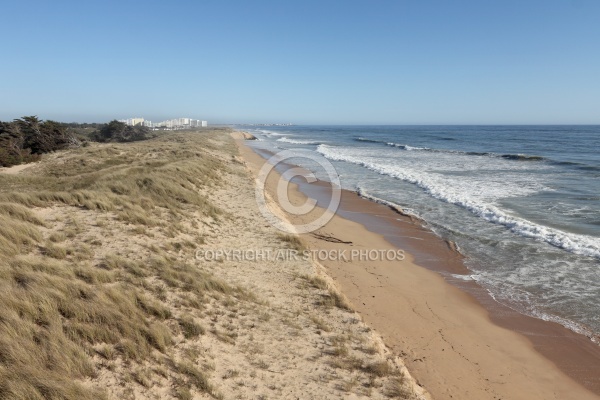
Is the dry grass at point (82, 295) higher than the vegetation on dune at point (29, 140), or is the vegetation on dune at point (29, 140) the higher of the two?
the vegetation on dune at point (29, 140)

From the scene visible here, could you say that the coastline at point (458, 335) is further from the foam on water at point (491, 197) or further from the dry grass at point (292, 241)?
the foam on water at point (491, 197)

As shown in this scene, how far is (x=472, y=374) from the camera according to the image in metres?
5.57

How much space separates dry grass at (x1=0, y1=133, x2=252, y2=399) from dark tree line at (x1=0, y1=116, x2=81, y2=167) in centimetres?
1772

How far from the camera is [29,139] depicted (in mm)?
26516

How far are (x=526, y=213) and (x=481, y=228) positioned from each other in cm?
368

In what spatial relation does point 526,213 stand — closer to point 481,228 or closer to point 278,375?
point 481,228

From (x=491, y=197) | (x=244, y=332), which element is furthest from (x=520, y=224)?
(x=244, y=332)

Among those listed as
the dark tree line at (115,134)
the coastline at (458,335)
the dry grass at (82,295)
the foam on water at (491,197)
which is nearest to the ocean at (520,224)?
the foam on water at (491,197)

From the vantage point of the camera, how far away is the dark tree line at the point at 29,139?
22641mm

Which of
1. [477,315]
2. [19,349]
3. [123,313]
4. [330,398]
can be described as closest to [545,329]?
[477,315]

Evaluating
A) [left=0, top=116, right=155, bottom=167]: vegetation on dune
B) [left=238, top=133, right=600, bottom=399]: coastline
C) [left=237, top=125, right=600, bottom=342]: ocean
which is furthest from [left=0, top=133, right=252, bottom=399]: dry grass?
[left=0, top=116, right=155, bottom=167]: vegetation on dune

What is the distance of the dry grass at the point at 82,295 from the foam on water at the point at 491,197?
11.1m

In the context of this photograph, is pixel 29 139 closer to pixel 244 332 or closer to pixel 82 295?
pixel 82 295

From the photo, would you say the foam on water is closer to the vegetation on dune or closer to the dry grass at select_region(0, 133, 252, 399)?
the dry grass at select_region(0, 133, 252, 399)
